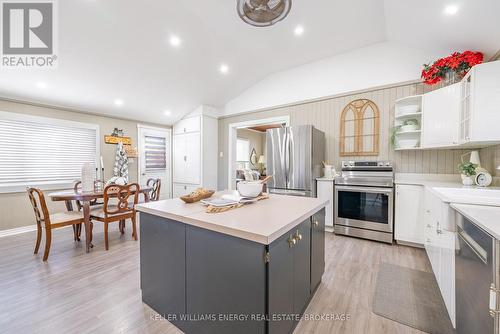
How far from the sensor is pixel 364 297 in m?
1.82

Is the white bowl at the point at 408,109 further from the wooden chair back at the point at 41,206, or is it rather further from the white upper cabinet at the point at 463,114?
the wooden chair back at the point at 41,206

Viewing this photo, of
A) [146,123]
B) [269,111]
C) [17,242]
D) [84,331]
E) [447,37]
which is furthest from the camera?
[146,123]

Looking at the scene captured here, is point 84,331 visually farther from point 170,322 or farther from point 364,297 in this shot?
point 364,297

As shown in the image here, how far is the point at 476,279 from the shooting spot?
102 centimetres

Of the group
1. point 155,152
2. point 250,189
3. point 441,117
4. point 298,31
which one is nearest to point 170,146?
point 155,152

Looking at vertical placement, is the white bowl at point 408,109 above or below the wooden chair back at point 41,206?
above

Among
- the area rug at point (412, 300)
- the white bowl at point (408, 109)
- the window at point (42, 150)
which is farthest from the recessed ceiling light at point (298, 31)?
the window at point (42, 150)

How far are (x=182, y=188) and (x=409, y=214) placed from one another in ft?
16.3

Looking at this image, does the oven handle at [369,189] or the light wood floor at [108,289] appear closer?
the light wood floor at [108,289]

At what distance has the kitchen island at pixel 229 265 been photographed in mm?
1027

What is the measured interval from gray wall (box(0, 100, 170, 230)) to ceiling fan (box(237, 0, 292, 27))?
13.9 feet

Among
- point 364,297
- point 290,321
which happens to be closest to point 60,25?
point 290,321

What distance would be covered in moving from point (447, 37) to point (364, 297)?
3.17 metres

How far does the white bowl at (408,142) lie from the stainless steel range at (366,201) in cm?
32
